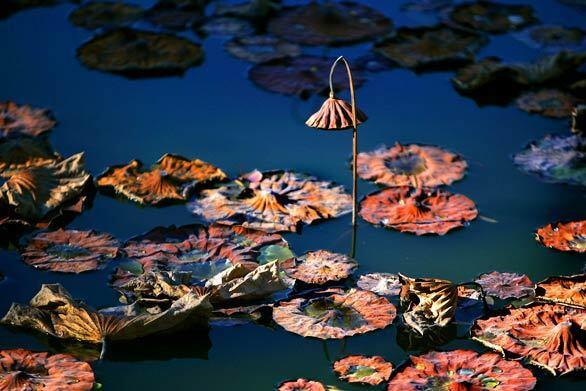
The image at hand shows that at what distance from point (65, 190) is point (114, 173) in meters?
0.22

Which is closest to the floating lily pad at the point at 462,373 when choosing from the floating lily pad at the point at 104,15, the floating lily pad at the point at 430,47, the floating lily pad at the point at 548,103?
the floating lily pad at the point at 548,103

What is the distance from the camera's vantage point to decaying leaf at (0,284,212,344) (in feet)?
9.48

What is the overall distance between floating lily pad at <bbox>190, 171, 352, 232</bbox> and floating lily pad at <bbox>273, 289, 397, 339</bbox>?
47 centimetres

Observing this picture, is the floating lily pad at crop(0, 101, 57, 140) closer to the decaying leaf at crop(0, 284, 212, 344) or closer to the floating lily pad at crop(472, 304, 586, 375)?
the decaying leaf at crop(0, 284, 212, 344)

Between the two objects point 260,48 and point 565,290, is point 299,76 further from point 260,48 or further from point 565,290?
point 565,290

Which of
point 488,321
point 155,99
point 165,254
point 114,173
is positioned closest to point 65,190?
point 114,173

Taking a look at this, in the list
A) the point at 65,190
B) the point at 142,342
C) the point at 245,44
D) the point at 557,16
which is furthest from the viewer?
the point at 557,16

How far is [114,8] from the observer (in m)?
5.19

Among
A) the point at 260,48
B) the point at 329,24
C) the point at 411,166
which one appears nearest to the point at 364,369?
the point at 411,166

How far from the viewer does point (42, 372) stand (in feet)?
9.09

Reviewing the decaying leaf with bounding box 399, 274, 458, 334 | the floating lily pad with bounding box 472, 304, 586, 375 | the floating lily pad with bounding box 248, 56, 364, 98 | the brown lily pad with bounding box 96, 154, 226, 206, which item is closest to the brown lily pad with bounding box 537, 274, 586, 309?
the floating lily pad with bounding box 472, 304, 586, 375

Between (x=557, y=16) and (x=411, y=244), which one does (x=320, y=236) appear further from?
(x=557, y=16)

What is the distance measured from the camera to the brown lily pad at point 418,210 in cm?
348

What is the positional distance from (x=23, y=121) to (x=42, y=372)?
165 cm
